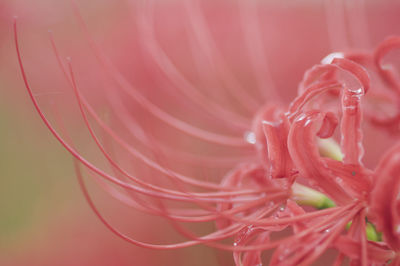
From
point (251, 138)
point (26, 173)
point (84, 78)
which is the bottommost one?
point (26, 173)

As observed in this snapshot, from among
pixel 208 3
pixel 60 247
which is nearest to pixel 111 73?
pixel 60 247

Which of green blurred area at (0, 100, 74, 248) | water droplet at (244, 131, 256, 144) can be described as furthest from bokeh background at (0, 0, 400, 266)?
water droplet at (244, 131, 256, 144)

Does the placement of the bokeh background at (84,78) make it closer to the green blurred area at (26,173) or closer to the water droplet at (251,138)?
the green blurred area at (26,173)

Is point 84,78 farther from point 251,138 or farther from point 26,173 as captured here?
point 251,138

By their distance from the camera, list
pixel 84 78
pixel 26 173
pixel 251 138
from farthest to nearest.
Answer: pixel 84 78 → pixel 26 173 → pixel 251 138

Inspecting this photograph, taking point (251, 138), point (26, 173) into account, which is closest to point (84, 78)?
point (26, 173)

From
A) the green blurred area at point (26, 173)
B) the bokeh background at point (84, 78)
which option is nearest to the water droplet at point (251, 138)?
the bokeh background at point (84, 78)

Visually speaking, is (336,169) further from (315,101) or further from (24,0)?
(24,0)

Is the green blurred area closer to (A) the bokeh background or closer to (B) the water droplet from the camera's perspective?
(A) the bokeh background
